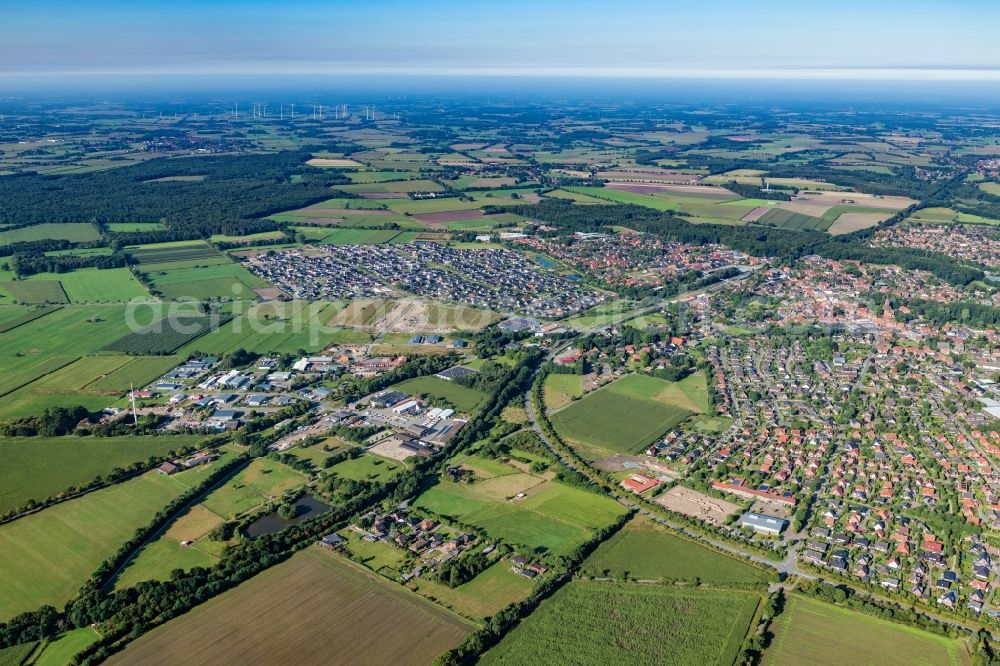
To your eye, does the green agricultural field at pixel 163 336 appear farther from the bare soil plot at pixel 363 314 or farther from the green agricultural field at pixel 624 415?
the green agricultural field at pixel 624 415

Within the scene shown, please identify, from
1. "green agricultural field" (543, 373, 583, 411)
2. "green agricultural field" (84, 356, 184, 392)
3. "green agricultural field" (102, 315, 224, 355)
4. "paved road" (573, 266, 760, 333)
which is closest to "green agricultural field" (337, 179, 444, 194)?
"paved road" (573, 266, 760, 333)

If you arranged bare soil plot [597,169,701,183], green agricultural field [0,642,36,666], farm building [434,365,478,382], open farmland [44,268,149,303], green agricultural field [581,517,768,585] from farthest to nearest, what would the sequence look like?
bare soil plot [597,169,701,183], open farmland [44,268,149,303], farm building [434,365,478,382], green agricultural field [581,517,768,585], green agricultural field [0,642,36,666]

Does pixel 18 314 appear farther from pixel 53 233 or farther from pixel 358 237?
pixel 358 237

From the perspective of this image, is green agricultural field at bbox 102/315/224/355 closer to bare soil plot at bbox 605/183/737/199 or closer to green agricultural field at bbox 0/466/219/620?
green agricultural field at bbox 0/466/219/620

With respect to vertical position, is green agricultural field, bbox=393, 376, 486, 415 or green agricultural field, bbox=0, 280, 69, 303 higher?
green agricultural field, bbox=0, 280, 69, 303

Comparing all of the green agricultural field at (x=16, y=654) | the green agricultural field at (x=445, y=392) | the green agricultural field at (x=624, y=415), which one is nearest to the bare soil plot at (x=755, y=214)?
the green agricultural field at (x=624, y=415)

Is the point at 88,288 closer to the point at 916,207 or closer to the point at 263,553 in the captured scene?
the point at 263,553

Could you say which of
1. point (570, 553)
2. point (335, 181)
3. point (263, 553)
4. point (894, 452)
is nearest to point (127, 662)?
point (263, 553)
